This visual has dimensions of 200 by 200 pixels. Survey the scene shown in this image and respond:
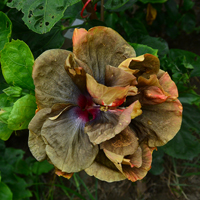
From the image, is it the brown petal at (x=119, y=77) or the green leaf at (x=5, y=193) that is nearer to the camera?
the brown petal at (x=119, y=77)

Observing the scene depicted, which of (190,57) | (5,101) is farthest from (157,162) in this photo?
(5,101)

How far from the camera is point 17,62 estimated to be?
0.81 meters

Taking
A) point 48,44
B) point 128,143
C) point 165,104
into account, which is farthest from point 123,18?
point 128,143

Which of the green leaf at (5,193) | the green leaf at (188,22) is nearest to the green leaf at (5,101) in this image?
the green leaf at (5,193)

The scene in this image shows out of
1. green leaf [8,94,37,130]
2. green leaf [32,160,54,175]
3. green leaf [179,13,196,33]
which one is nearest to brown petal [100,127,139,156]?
green leaf [8,94,37,130]

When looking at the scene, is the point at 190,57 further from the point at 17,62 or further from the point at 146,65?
the point at 17,62

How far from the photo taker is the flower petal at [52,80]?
671 mm

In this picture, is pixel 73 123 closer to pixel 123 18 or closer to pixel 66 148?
pixel 66 148

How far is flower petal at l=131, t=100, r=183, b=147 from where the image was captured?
0.72 meters

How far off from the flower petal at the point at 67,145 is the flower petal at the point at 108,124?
47mm

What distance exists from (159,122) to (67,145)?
12.4 inches

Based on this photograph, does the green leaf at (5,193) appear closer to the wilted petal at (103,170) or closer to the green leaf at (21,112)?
the green leaf at (21,112)

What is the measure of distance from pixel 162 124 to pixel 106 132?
21 centimetres

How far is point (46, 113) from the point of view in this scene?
67cm
